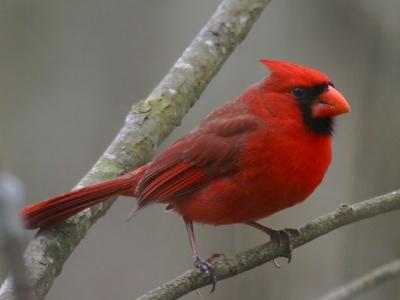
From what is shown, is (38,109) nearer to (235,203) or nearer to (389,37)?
(389,37)

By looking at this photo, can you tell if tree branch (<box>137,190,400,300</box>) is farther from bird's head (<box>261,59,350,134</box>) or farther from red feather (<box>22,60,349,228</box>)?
bird's head (<box>261,59,350,134</box>)

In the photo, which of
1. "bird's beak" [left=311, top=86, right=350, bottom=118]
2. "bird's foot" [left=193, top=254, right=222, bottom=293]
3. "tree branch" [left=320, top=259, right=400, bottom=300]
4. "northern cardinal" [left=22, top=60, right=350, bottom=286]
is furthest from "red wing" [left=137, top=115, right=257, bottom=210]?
"tree branch" [left=320, top=259, right=400, bottom=300]

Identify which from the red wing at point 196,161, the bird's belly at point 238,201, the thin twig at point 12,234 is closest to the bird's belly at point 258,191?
the bird's belly at point 238,201

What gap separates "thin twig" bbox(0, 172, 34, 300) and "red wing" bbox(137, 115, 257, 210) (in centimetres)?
215

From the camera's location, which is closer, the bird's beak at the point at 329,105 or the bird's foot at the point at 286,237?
the bird's foot at the point at 286,237

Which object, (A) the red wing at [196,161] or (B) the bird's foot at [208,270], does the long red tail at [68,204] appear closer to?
(A) the red wing at [196,161]

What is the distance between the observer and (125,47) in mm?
6402

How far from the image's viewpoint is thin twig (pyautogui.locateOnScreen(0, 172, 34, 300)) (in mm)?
712

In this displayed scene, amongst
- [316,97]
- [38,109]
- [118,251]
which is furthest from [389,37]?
[38,109]

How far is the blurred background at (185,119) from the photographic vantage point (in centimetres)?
380

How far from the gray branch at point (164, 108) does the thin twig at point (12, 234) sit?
174 cm

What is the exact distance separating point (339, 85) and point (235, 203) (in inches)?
92.4

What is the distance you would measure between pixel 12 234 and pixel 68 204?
2.05m

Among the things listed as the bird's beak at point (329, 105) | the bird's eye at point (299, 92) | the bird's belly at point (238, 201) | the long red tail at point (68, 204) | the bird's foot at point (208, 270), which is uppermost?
the bird's eye at point (299, 92)
